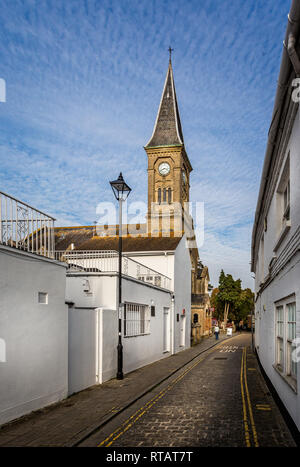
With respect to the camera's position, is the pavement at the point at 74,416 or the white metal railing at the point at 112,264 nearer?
the pavement at the point at 74,416

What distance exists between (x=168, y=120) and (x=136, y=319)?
52528mm

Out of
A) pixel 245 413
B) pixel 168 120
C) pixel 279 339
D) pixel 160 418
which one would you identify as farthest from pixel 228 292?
pixel 160 418

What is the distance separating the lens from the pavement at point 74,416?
669 centimetres

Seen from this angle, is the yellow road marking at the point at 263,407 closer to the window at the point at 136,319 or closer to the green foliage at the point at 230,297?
the window at the point at 136,319

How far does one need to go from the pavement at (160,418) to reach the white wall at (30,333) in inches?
15.6

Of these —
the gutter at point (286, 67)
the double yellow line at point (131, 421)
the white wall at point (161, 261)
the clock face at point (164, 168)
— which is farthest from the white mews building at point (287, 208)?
the clock face at point (164, 168)

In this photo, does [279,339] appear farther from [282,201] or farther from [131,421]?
[131,421]

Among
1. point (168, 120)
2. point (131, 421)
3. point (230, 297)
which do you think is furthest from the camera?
point (230, 297)

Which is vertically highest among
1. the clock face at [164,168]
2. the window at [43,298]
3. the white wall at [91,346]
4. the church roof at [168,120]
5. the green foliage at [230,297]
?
the church roof at [168,120]

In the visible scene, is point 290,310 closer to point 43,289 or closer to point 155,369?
point 43,289

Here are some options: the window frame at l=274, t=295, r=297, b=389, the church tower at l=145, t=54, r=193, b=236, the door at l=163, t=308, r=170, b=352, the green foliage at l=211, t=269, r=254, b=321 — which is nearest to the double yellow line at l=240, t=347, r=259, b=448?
the window frame at l=274, t=295, r=297, b=389

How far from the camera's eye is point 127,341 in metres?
15.0

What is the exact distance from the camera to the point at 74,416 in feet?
27.0
